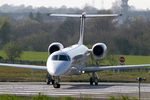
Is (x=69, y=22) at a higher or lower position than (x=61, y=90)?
higher

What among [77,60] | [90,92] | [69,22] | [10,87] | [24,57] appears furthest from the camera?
[69,22]

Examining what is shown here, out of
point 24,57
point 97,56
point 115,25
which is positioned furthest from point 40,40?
point 97,56

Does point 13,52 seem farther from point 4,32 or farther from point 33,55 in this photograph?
point 4,32

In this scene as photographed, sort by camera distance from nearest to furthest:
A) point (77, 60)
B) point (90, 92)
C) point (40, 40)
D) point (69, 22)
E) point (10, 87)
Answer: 1. point (90, 92)
2. point (10, 87)
3. point (77, 60)
4. point (40, 40)
5. point (69, 22)

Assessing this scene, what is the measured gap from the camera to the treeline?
283ft

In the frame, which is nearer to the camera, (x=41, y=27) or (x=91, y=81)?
(x=91, y=81)

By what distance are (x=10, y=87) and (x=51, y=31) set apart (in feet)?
196

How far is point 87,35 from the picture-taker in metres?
86.0

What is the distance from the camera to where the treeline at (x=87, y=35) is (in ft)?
283

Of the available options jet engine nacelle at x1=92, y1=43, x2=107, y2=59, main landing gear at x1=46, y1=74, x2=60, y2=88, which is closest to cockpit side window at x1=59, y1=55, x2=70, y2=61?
main landing gear at x1=46, y1=74, x2=60, y2=88

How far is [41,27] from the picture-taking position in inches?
4146

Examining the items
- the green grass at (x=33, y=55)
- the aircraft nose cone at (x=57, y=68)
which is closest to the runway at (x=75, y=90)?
the aircraft nose cone at (x=57, y=68)

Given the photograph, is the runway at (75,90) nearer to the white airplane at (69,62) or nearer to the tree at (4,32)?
the white airplane at (69,62)

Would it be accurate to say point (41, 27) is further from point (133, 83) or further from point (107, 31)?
point (133, 83)
